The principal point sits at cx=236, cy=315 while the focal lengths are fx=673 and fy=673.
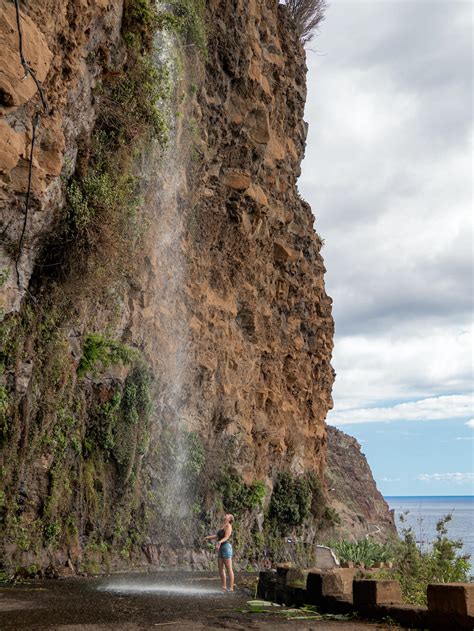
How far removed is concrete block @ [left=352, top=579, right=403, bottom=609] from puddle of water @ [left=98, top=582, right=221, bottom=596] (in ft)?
11.6

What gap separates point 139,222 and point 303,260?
12609 millimetres

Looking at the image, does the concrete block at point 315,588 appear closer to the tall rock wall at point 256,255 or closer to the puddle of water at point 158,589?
the puddle of water at point 158,589

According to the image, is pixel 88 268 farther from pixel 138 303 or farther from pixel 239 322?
pixel 239 322

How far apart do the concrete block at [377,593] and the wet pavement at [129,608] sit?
13.6 inches

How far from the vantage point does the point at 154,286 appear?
55.8 feet

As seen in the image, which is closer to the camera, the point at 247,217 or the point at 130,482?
the point at 130,482

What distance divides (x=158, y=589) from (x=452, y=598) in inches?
232

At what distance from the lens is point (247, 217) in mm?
22016

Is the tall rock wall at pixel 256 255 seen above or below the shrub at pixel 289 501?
above

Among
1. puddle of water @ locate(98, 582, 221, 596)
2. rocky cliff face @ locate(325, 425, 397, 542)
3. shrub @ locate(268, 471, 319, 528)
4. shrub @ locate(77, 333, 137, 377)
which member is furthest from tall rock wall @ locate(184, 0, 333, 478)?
rocky cliff face @ locate(325, 425, 397, 542)

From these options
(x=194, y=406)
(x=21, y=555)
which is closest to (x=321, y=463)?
(x=194, y=406)

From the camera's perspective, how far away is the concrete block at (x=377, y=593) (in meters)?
8.21

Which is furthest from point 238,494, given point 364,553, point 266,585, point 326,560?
point 266,585

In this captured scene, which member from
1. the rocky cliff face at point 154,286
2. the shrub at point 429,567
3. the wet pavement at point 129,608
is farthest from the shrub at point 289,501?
the shrub at point 429,567
